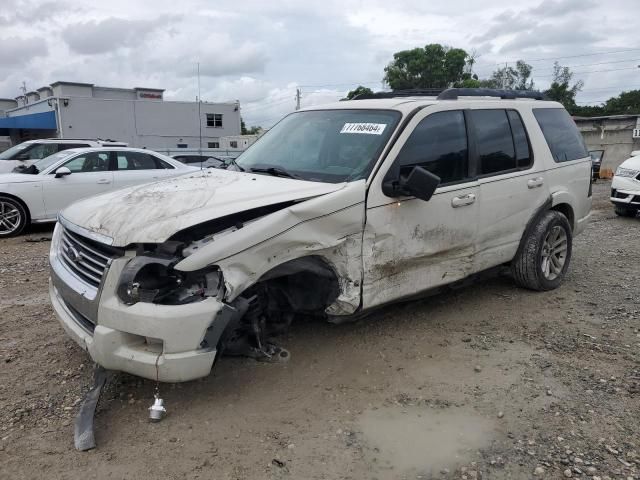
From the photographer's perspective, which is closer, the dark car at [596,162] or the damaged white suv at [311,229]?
the damaged white suv at [311,229]

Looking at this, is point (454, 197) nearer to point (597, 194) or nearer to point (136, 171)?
point (136, 171)

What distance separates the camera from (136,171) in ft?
34.0

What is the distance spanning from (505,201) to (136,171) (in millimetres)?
7700

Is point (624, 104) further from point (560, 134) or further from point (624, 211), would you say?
point (560, 134)

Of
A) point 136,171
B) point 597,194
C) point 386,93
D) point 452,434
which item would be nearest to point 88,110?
point 136,171

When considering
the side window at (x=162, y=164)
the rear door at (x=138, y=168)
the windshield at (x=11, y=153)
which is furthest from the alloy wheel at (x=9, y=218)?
the windshield at (x=11, y=153)

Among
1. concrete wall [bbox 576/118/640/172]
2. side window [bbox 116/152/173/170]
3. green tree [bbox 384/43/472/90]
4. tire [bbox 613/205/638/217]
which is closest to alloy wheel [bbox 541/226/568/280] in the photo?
tire [bbox 613/205/638/217]

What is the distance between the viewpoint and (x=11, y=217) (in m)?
9.01

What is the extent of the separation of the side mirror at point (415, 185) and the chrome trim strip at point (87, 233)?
1.85m

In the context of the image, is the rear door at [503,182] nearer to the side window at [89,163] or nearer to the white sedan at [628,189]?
the white sedan at [628,189]

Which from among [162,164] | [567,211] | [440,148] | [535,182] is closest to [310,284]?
[440,148]

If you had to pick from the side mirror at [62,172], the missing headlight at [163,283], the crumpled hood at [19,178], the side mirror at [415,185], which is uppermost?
the side mirror at [415,185]

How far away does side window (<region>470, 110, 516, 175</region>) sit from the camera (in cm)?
464

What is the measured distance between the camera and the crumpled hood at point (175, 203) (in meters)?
3.00
